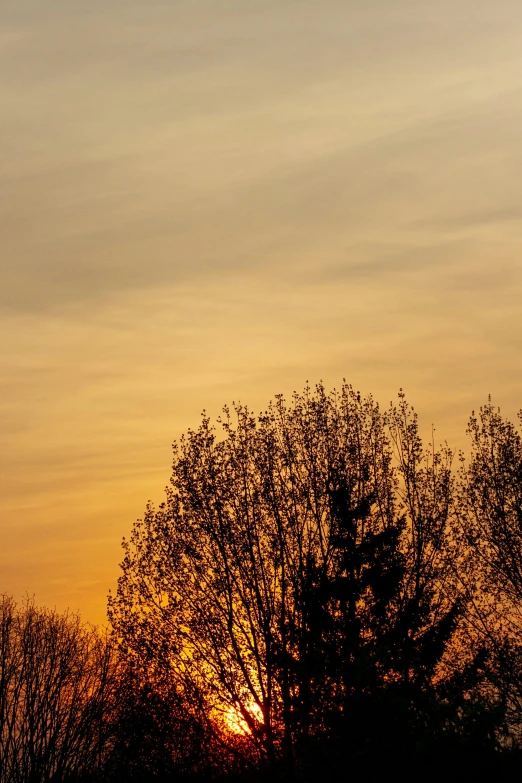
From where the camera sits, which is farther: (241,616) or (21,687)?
(21,687)

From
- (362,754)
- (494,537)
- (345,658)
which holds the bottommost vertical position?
(362,754)

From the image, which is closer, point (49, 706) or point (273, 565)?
point (273, 565)

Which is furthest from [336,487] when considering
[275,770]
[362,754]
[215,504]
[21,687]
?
[21,687]

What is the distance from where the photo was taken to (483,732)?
808 inches

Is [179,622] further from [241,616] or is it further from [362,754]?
[362,754]

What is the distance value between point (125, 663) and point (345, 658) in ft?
30.8

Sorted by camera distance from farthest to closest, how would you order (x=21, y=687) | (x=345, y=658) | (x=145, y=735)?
(x=21, y=687) < (x=145, y=735) < (x=345, y=658)

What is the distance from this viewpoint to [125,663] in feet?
140

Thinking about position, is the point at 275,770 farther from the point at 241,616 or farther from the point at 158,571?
the point at 158,571

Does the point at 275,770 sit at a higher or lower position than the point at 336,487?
lower

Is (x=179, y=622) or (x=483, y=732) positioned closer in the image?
(x=483, y=732)

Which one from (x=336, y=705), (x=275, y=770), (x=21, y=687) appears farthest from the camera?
(x=21, y=687)

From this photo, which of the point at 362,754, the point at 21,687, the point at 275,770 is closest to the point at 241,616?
the point at 275,770

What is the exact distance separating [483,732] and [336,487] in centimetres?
2128
